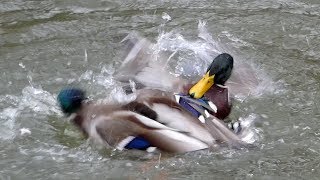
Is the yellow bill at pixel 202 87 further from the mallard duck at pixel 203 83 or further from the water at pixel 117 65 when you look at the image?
the water at pixel 117 65

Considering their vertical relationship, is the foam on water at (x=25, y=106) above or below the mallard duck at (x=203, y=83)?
below

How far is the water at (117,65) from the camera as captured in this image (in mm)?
4445

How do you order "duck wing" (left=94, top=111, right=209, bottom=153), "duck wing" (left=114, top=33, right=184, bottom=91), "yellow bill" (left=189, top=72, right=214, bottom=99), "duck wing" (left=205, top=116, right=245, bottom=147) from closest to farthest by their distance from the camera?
1. "duck wing" (left=94, top=111, right=209, bottom=153)
2. "duck wing" (left=205, top=116, right=245, bottom=147)
3. "yellow bill" (left=189, top=72, right=214, bottom=99)
4. "duck wing" (left=114, top=33, right=184, bottom=91)

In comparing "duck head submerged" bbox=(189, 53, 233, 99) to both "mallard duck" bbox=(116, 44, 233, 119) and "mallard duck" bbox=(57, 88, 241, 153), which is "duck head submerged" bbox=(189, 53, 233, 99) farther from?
"mallard duck" bbox=(57, 88, 241, 153)

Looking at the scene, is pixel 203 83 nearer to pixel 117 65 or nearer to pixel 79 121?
pixel 79 121

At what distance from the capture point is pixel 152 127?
4.21m

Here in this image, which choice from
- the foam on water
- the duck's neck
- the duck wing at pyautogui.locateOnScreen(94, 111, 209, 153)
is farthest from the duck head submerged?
the foam on water

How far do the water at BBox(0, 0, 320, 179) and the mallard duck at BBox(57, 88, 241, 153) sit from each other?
11 centimetres

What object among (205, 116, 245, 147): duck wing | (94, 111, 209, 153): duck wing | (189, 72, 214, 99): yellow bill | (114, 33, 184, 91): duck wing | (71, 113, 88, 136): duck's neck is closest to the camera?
(94, 111, 209, 153): duck wing

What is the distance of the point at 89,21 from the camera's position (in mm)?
6824

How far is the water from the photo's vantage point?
4445mm

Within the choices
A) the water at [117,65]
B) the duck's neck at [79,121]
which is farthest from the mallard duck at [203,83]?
the duck's neck at [79,121]

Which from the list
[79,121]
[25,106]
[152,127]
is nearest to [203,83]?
[152,127]

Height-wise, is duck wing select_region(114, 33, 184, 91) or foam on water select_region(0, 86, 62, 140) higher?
duck wing select_region(114, 33, 184, 91)
